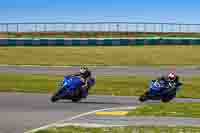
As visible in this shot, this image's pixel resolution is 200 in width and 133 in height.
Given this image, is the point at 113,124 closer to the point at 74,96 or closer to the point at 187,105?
the point at 187,105

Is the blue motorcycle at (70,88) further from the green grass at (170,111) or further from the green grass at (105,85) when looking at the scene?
the green grass at (105,85)

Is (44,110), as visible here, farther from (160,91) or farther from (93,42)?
(93,42)

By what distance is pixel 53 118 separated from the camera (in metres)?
17.0

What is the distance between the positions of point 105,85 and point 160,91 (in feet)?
29.0

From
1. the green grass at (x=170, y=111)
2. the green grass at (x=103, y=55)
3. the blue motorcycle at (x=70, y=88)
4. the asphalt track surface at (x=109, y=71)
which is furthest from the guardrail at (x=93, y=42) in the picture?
the green grass at (x=170, y=111)

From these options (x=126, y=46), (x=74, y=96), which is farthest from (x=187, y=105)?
(x=126, y=46)

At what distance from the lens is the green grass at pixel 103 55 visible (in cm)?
5197

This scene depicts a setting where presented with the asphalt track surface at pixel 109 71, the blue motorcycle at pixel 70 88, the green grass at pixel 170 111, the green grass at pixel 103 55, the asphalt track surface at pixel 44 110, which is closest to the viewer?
the asphalt track surface at pixel 44 110

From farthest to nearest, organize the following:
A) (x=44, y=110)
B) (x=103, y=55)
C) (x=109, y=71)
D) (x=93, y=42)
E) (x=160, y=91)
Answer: (x=93, y=42) < (x=103, y=55) < (x=109, y=71) < (x=160, y=91) < (x=44, y=110)

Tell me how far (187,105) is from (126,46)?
43.7 metres

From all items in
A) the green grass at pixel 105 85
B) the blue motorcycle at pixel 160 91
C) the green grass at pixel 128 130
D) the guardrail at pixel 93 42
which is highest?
the guardrail at pixel 93 42

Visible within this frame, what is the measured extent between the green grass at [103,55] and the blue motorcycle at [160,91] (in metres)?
29.4

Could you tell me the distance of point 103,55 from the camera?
55.8m

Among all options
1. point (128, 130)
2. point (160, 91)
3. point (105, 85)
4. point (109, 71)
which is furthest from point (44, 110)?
point (109, 71)
